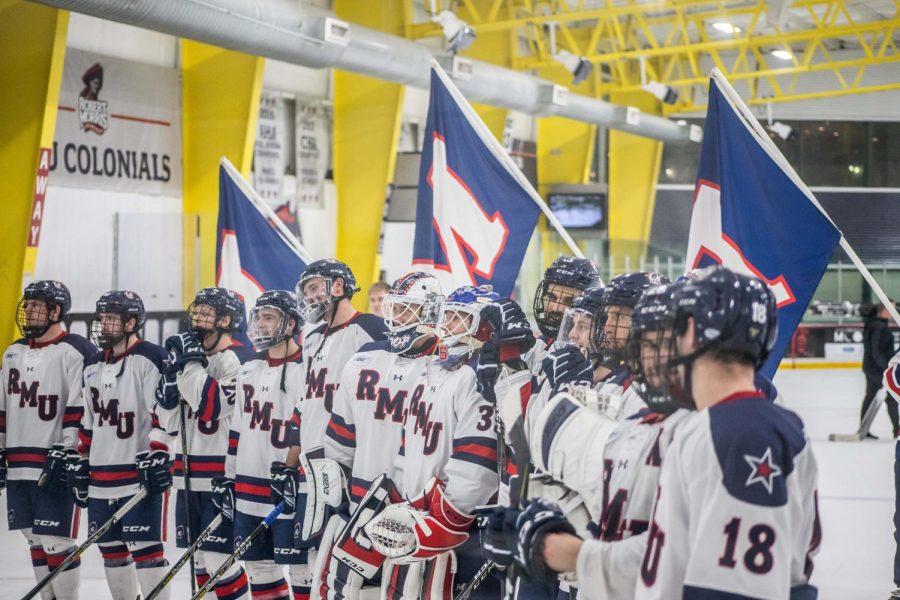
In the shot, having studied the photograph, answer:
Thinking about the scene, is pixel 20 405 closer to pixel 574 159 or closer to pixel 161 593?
pixel 161 593

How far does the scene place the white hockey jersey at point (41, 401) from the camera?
17.9ft

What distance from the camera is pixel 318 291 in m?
5.07

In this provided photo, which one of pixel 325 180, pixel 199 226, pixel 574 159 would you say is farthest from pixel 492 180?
pixel 574 159

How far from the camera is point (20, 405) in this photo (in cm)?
551

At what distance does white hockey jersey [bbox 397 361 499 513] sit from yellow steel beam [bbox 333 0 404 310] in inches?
368

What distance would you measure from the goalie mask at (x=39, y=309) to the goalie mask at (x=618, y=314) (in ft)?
11.5

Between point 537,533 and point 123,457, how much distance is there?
369 cm

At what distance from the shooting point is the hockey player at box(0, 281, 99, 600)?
17.5ft

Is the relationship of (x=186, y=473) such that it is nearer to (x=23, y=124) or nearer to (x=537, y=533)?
(x=537, y=533)

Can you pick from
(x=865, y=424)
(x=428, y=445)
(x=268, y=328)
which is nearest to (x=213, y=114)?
(x=268, y=328)

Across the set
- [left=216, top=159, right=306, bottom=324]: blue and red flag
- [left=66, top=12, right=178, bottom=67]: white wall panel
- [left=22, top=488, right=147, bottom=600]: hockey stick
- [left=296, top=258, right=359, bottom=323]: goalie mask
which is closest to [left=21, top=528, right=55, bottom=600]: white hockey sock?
[left=22, top=488, right=147, bottom=600]: hockey stick

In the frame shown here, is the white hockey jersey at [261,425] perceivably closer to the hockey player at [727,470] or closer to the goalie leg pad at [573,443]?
the goalie leg pad at [573,443]

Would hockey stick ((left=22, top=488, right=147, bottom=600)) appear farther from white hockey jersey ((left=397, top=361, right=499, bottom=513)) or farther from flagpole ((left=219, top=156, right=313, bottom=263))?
white hockey jersey ((left=397, top=361, right=499, bottom=513))

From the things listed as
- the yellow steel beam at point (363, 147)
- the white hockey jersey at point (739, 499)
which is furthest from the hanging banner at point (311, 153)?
the white hockey jersey at point (739, 499)
